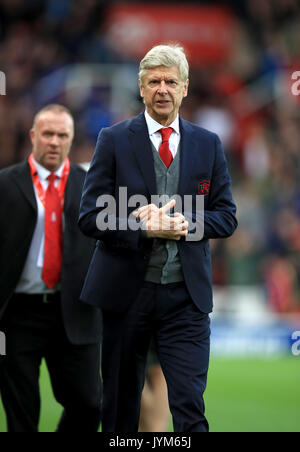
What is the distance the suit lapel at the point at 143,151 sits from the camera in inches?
164

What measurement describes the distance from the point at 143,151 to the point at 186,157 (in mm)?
217

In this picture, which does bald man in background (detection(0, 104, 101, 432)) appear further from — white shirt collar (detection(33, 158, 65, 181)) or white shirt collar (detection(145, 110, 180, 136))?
white shirt collar (detection(145, 110, 180, 136))

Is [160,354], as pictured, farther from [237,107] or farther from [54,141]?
[237,107]

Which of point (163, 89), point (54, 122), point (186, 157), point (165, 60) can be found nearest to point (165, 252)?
point (186, 157)

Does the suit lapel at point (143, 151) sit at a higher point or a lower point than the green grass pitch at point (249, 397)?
higher

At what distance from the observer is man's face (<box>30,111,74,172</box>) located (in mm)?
5285

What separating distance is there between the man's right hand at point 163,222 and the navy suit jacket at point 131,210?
10 cm

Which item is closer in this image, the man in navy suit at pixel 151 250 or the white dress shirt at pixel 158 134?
the man in navy suit at pixel 151 250

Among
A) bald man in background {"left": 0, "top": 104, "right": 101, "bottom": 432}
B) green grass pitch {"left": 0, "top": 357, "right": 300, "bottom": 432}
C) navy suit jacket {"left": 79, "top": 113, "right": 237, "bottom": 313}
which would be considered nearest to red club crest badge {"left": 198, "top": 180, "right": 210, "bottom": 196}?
navy suit jacket {"left": 79, "top": 113, "right": 237, "bottom": 313}

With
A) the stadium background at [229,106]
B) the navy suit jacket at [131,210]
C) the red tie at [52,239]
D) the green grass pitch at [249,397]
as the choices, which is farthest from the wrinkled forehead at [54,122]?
the stadium background at [229,106]

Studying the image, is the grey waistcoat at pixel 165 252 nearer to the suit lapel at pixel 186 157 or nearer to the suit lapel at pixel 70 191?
the suit lapel at pixel 186 157
